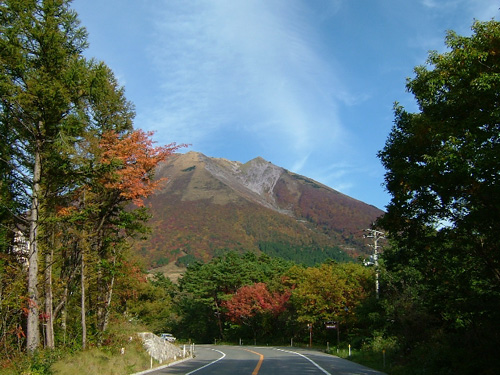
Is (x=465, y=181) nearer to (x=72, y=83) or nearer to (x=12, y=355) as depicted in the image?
(x=72, y=83)

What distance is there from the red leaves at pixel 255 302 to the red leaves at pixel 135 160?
4274 centimetres

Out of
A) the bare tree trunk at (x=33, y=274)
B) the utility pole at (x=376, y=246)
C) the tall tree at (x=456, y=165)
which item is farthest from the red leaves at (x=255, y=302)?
the bare tree trunk at (x=33, y=274)

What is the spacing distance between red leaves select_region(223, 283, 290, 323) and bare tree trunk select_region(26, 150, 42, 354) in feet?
159

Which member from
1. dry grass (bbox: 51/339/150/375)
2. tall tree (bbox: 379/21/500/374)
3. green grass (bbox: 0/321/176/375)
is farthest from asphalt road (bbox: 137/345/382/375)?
tall tree (bbox: 379/21/500/374)

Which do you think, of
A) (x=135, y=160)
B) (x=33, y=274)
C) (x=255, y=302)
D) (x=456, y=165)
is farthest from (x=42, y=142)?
(x=255, y=302)

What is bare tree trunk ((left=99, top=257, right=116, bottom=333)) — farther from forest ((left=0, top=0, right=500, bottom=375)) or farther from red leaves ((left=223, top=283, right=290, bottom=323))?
red leaves ((left=223, top=283, right=290, bottom=323))

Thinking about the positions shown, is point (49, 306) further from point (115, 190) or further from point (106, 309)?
point (115, 190)

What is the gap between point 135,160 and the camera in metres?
19.9

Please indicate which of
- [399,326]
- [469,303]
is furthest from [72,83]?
[399,326]

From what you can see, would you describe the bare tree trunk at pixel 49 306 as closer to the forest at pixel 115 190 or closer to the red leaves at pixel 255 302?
the forest at pixel 115 190

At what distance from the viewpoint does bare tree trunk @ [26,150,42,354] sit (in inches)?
497

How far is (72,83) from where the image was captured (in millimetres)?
13297

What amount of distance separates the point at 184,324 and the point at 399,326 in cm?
5967

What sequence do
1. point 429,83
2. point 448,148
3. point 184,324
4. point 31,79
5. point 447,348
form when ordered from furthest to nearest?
1. point 184,324
2. point 447,348
3. point 31,79
4. point 429,83
5. point 448,148
